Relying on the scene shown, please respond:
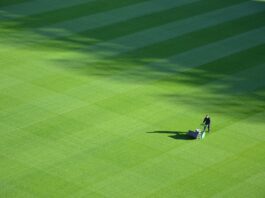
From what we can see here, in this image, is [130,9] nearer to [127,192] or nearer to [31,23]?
[31,23]

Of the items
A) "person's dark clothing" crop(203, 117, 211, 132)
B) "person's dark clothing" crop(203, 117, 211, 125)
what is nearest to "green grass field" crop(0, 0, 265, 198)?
"person's dark clothing" crop(203, 117, 211, 132)

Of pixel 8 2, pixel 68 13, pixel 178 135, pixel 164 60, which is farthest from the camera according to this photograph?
pixel 8 2

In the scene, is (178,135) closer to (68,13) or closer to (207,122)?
(207,122)

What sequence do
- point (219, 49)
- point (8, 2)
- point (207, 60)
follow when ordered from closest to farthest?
point (207, 60), point (219, 49), point (8, 2)

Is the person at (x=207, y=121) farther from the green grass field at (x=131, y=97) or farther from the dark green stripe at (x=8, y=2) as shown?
the dark green stripe at (x=8, y=2)

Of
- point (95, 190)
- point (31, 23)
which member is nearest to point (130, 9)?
point (31, 23)

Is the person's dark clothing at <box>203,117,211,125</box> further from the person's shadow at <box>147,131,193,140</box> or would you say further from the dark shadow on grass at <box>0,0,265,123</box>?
the dark shadow on grass at <box>0,0,265,123</box>

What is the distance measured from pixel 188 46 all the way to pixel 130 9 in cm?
594

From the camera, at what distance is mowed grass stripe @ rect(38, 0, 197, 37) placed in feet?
116

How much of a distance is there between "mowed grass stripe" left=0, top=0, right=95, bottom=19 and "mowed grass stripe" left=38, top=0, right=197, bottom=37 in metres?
2.20

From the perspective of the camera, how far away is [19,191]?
21531mm

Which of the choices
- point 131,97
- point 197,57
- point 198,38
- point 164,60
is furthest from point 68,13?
point 131,97

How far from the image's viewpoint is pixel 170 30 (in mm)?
35906

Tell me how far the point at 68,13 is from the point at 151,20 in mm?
→ 4551
